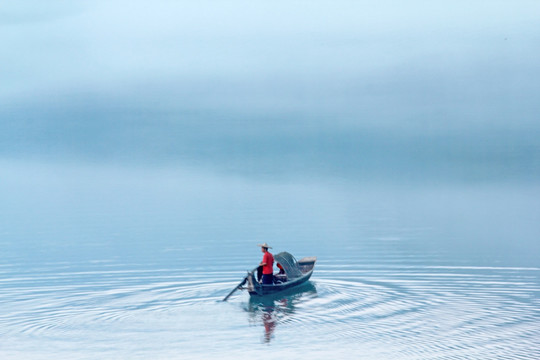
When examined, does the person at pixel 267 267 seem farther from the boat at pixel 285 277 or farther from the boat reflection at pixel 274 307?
the boat reflection at pixel 274 307

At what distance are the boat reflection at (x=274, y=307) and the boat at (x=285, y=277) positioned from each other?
28 centimetres

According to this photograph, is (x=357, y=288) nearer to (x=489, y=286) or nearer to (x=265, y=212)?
(x=489, y=286)

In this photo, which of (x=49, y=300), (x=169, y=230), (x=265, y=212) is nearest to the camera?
(x=49, y=300)

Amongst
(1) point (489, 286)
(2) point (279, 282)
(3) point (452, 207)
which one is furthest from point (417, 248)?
(3) point (452, 207)

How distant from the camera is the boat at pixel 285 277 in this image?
3203 centimetres

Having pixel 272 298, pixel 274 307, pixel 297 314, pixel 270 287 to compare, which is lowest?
pixel 297 314

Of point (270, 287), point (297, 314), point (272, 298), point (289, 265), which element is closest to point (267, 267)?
point (270, 287)

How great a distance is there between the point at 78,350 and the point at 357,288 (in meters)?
14.4

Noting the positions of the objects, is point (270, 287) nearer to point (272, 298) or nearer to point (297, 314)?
point (272, 298)

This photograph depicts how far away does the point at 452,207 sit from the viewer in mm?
91000

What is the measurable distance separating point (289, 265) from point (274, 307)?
4.95 meters

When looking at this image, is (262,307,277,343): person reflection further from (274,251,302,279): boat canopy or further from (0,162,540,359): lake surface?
(274,251,302,279): boat canopy

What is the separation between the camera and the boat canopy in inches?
1375

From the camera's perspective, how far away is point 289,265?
35.5 m
